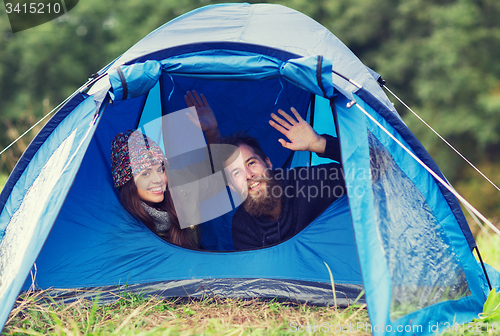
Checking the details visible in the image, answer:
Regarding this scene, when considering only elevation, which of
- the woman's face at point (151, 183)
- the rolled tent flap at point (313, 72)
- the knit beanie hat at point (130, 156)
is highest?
the rolled tent flap at point (313, 72)

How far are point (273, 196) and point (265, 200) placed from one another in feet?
0.18

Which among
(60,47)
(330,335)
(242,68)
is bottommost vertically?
(330,335)

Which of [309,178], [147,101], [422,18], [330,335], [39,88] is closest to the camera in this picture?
[330,335]

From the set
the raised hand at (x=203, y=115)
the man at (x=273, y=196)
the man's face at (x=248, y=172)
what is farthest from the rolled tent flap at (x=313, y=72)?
the raised hand at (x=203, y=115)

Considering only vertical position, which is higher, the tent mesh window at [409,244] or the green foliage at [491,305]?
the tent mesh window at [409,244]

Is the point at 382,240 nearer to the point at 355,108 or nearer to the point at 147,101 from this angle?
the point at 355,108

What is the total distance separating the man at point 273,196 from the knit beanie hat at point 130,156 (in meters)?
0.45

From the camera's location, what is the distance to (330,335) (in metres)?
1.55

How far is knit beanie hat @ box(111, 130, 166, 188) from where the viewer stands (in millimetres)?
2137

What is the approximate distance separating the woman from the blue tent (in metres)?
0.08

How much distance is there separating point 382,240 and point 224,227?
135 cm

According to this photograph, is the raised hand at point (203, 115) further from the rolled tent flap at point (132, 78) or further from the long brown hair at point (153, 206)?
the rolled tent flap at point (132, 78)

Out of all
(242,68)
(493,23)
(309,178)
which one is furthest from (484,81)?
(242,68)

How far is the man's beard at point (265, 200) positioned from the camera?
7.34 ft
